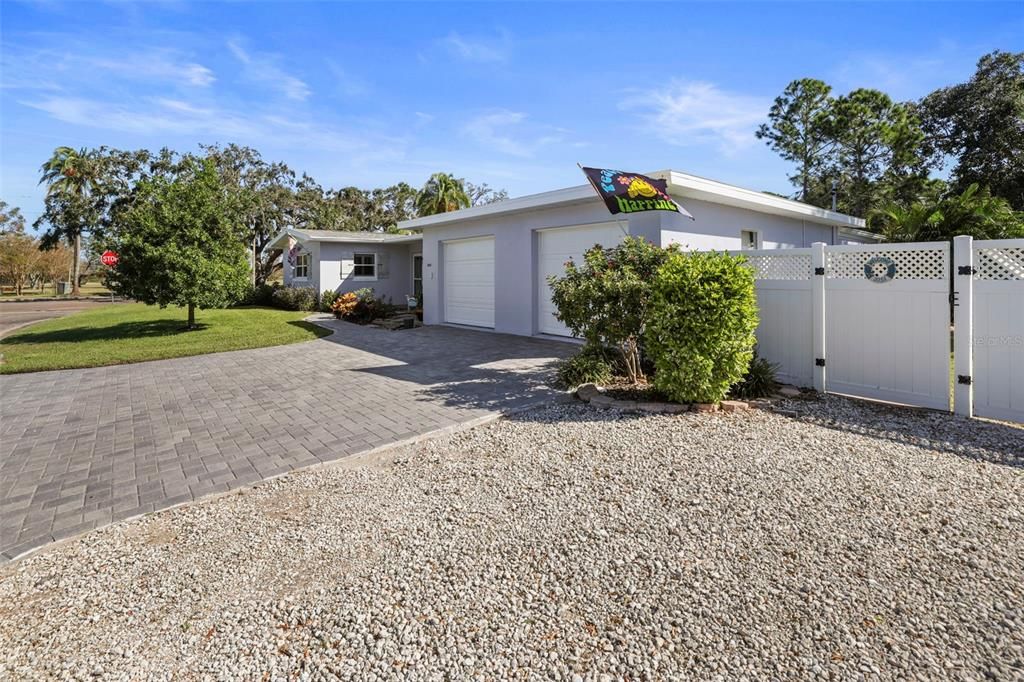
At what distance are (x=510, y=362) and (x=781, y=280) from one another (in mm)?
4300

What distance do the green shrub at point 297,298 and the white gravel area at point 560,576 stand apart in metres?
17.5

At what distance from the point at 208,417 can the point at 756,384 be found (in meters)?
6.54

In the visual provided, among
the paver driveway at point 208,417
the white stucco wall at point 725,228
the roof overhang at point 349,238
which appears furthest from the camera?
the roof overhang at point 349,238

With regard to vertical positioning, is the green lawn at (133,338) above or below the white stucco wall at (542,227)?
below

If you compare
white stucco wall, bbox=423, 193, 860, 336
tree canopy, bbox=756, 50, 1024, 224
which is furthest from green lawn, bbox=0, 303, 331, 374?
tree canopy, bbox=756, 50, 1024, 224

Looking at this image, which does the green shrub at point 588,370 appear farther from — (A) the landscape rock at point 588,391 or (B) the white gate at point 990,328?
(B) the white gate at point 990,328

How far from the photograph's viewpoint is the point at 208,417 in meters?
5.93

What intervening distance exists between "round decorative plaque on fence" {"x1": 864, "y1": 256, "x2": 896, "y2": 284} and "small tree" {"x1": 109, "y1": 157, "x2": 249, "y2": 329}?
1341cm

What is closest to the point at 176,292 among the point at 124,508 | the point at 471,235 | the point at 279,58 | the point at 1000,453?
the point at 279,58

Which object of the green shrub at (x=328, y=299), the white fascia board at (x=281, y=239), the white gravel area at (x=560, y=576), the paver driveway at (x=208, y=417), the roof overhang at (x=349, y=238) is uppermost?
the white fascia board at (x=281, y=239)

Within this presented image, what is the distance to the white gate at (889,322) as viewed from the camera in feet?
18.1

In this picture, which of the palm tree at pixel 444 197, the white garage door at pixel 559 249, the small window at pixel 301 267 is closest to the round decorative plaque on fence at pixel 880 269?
the white garage door at pixel 559 249

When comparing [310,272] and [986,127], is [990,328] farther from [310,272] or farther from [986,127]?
[986,127]

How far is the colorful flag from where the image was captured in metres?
7.80
